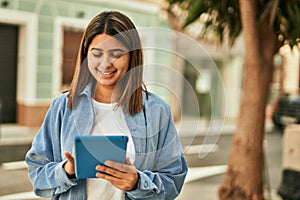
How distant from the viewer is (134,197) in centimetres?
127

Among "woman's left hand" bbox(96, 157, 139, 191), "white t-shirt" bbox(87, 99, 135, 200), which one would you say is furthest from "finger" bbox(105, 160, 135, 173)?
"white t-shirt" bbox(87, 99, 135, 200)

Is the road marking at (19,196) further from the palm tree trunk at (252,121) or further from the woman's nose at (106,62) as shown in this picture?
the woman's nose at (106,62)

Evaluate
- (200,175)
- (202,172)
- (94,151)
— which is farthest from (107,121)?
(202,172)

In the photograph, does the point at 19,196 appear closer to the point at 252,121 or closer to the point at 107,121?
the point at 252,121

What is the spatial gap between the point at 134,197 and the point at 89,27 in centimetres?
48

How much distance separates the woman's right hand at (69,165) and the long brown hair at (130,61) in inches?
6.0

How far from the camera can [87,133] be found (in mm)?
1247

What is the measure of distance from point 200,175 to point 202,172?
0.24 meters

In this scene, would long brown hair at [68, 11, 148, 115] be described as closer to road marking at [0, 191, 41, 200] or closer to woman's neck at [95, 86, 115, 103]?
woman's neck at [95, 86, 115, 103]

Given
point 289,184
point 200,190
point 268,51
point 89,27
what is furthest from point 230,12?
point 200,190

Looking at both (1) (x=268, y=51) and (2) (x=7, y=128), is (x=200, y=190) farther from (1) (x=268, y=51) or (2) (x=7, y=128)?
(2) (x=7, y=128)

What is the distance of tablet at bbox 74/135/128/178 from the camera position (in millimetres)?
1126

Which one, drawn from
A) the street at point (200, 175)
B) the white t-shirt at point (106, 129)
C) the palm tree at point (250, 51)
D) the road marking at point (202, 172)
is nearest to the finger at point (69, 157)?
the white t-shirt at point (106, 129)

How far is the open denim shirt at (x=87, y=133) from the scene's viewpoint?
124cm
